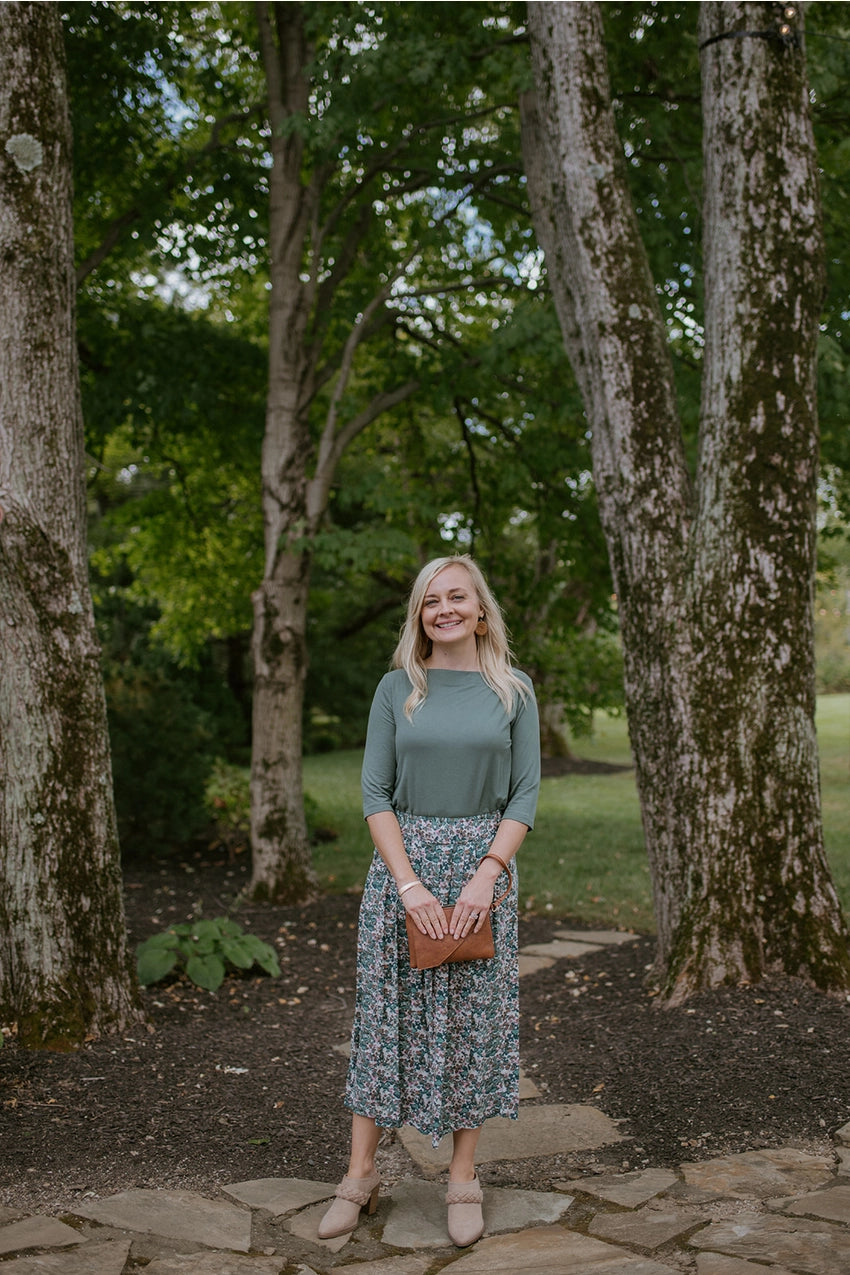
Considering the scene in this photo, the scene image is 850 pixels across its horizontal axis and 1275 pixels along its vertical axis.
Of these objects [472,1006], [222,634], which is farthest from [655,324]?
[222,634]

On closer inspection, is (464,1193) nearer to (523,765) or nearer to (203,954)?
(523,765)

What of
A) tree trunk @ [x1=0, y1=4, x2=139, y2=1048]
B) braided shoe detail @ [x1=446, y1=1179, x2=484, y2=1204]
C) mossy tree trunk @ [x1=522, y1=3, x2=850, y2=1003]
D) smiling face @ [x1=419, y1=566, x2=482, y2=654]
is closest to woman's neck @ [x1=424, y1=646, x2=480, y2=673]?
smiling face @ [x1=419, y1=566, x2=482, y2=654]

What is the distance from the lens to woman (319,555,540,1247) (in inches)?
123

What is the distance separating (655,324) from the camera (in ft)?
17.6

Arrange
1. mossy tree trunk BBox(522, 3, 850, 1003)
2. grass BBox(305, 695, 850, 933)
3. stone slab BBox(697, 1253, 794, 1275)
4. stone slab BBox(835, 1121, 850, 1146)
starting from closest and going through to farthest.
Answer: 1. stone slab BBox(697, 1253, 794, 1275)
2. stone slab BBox(835, 1121, 850, 1146)
3. mossy tree trunk BBox(522, 3, 850, 1003)
4. grass BBox(305, 695, 850, 933)

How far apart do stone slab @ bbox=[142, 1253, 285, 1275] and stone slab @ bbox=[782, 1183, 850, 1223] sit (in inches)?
57.0

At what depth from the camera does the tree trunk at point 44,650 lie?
4605 millimetres

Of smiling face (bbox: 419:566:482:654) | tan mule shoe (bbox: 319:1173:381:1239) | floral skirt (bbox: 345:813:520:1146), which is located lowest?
tan mule shoe (bbox: 319:1173:381:1239)

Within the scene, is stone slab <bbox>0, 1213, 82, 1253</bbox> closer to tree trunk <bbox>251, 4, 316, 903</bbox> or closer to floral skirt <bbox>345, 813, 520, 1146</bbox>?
floral skirt <bbox>345, 813, 520, 1146</bbox>

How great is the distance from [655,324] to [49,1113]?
14.5 ft

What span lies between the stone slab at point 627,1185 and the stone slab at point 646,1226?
9 centimetres

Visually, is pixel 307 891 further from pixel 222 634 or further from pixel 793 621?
pixel 222 634

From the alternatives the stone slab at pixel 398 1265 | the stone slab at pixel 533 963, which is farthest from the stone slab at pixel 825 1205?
the stone slab at pixel 533 963

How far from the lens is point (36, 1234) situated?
2926 millimetres
